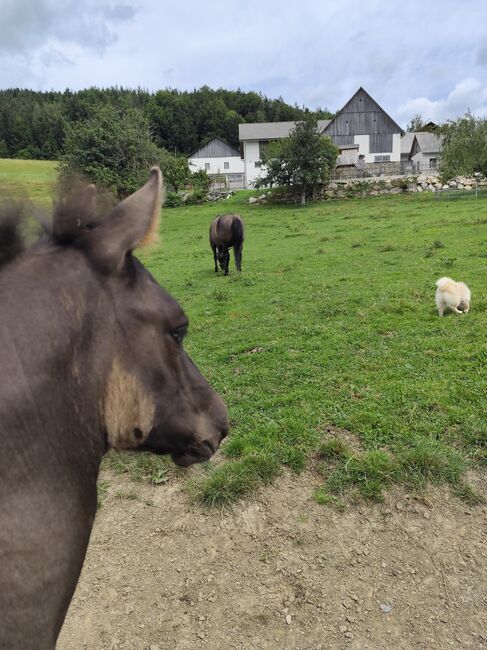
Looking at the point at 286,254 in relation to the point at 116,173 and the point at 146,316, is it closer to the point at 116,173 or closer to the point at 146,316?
the point at 146,316

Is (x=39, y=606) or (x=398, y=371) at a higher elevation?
(x=39, y=606)

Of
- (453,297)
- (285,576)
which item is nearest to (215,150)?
(453,297)

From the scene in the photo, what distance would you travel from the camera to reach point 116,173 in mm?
32344

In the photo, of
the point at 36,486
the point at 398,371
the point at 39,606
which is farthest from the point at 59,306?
the point at 398,371

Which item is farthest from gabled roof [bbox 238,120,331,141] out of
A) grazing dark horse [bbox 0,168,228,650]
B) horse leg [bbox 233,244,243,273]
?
grazing dark horse [bbox 0,168,228,650]

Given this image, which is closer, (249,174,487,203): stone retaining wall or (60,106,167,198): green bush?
(60,106,167,198): green bush

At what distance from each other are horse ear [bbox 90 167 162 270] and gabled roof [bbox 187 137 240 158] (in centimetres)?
7390

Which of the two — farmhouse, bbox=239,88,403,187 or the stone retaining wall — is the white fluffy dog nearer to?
the stone retaining wall

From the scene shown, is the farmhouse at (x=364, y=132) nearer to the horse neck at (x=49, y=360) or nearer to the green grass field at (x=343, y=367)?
the green grass field at (x=343, y=367)

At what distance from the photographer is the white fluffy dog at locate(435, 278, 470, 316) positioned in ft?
24.6

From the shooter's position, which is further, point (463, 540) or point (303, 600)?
point (463, 540)

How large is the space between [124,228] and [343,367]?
497cm

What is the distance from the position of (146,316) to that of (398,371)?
4871 millimetres

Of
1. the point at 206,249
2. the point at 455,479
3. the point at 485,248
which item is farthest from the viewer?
the point at 206,249
